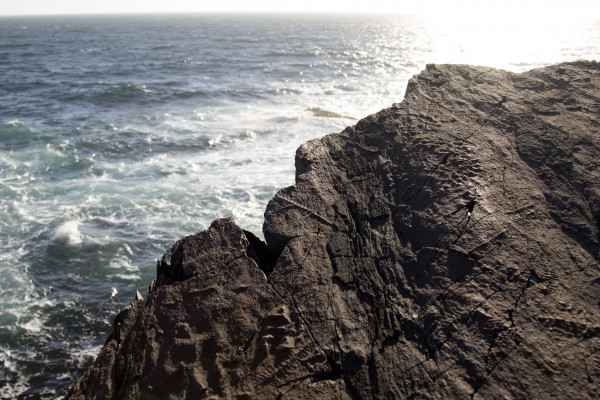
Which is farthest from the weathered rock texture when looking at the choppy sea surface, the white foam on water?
the white foam on water

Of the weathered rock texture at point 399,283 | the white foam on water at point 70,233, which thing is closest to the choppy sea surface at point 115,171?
the white foam on water at point 70,233

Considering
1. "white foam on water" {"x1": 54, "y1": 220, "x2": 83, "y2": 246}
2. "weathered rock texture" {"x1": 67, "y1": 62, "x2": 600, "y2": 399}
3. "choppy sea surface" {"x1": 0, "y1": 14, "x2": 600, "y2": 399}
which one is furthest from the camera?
"white foam on water" {"x1": 54, "y1": 220, "x2": 83, "y2": 246}

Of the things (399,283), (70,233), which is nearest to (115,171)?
(70,233)

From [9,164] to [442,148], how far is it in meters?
13.7

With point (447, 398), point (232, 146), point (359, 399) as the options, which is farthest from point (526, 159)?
point (232, 146)

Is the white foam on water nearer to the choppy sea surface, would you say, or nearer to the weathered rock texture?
the choppy sea surface

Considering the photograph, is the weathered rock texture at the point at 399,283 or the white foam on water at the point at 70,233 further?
the white foam on water at the point at 70,233

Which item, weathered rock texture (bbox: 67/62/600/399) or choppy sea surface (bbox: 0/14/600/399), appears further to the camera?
choppy sea surface (bbox: 0/14/600/399)

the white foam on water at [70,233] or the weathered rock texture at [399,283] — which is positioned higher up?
the weathered rock texture at [399,283]

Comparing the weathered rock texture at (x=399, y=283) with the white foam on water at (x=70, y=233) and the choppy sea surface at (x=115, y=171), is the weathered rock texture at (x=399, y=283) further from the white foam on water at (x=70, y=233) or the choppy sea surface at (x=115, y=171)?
the white foam on water at (x=70, y=233)

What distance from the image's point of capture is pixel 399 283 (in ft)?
11.2

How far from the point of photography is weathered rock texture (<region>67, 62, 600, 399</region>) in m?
2.79

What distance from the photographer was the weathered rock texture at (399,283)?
2.79m

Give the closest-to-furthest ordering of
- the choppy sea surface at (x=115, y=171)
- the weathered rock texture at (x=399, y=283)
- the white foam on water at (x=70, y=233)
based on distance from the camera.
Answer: the weathered rock texture at (x=399, y=283) < the choppy sea surface at (x=115, y=171) < the white foam on water at (x=70, y=233)
